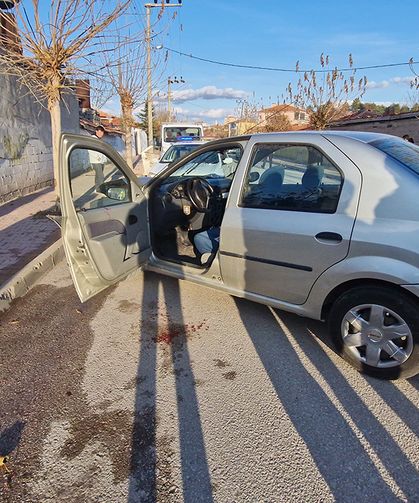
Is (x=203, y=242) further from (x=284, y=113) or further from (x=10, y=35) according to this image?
(x=284, y=113)

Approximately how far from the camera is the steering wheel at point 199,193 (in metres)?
4.24

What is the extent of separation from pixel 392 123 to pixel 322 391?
18.6m

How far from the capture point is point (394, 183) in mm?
2449

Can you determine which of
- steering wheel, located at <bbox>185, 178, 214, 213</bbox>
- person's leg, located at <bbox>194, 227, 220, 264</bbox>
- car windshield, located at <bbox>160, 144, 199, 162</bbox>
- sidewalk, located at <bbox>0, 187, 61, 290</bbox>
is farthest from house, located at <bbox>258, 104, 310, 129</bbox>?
person's leg, located at <bbox>194, 227, 220, 264</bbox>

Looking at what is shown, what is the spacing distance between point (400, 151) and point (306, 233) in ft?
3.06

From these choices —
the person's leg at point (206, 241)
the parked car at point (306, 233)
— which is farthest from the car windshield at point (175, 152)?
the parked car at point (306, 233)

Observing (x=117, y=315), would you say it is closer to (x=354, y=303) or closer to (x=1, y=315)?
(x=1, y=315)

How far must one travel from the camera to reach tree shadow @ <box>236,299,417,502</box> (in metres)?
1.88

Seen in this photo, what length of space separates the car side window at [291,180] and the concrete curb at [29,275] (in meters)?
2.60

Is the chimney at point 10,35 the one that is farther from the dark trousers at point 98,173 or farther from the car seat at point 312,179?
the car seat at point 312,179

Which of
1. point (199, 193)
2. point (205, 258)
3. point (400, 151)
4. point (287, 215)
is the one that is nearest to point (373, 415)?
point (287, 215)

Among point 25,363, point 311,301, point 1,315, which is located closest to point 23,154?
point 1,315

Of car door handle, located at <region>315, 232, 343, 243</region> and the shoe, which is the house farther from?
car door handle, located at <region>315, 232, 343, 243</region>

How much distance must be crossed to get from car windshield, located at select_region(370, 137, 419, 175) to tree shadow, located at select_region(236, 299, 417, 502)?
1576 mm
